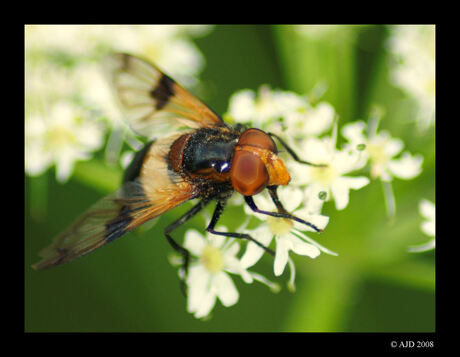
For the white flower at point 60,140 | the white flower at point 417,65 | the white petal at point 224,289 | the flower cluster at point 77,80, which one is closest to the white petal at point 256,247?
the white petal at point 224,289

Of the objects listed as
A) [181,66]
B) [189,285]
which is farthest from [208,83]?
[189,285]

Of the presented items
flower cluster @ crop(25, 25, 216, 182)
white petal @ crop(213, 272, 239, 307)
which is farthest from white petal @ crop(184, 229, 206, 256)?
flower cluster @ crop(25, 25, 216, 182)

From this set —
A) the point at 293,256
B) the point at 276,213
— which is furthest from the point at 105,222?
the point at 293,256

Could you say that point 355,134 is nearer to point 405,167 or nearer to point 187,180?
point 405,167

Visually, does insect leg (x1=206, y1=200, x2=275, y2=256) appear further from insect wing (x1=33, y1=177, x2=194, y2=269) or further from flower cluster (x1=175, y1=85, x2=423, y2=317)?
insect wing (x1=33, y1=177, x2=194, y2=269)

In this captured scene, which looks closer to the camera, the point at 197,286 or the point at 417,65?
the point at 197,286
